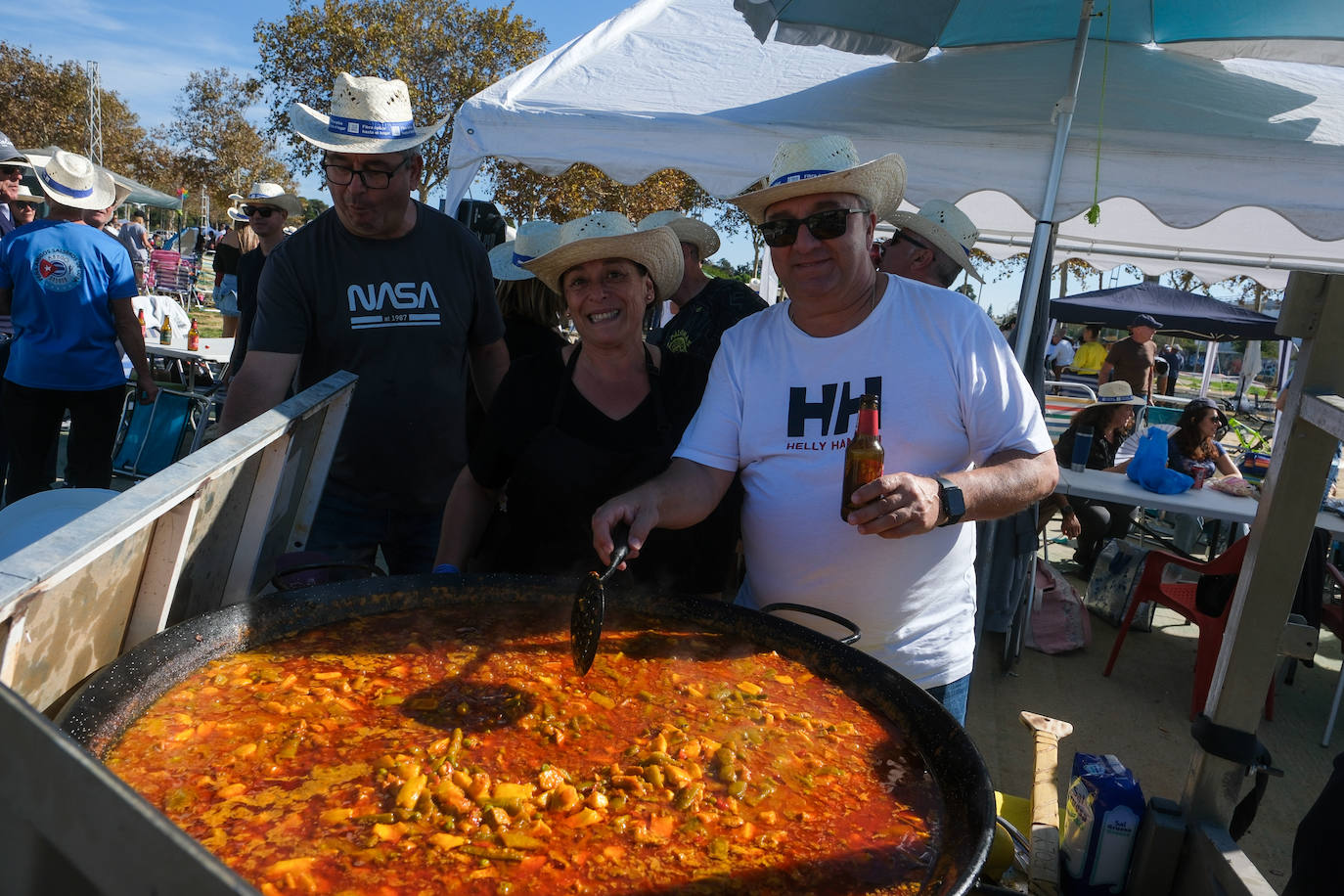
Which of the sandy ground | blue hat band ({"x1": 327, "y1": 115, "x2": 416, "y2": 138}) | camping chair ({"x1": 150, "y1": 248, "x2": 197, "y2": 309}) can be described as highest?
blue hat band ({"x1": 327, "y1": 115, "x2": 416, "y2": 138})

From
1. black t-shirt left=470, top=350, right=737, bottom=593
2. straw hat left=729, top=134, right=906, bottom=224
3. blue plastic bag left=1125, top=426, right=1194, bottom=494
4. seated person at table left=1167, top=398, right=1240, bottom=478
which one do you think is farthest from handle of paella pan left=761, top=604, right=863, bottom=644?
seated person at table left=1167, top=398, right=1240, bottom=478

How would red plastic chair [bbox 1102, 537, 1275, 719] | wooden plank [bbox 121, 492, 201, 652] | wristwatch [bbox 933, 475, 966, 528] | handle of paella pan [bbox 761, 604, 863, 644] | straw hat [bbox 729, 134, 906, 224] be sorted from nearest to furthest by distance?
Result: wooden plank [bbox 121, 492, 201, 652], wristwatch [bbox 933, 475, 966, 528], handle of paella pan [bbox 761, 604, 863, 644], straw hat [bbox 729, 134, 906, 224], red plastic chair [bbox 1102, 537, 1275, 719]

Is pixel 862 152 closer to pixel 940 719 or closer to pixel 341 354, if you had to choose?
pixel 341 354

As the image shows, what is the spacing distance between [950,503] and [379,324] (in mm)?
2171

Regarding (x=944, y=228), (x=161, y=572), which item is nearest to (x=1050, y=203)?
(x=944, y=228)

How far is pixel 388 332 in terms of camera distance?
3.18m

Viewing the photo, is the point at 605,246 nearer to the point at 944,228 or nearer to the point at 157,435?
the point at 944,228

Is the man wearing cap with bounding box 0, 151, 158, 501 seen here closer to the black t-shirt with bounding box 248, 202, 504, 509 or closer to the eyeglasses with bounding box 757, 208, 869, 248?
the black t-shirt with bounding box 248, 202, 504, 509

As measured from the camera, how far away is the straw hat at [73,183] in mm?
5332

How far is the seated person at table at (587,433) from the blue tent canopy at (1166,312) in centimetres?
1350

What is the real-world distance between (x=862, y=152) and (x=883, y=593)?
4038 mm

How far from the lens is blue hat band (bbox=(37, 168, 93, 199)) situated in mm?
5336

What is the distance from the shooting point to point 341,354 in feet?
10.4

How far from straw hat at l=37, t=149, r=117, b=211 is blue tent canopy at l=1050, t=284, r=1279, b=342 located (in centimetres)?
1345
